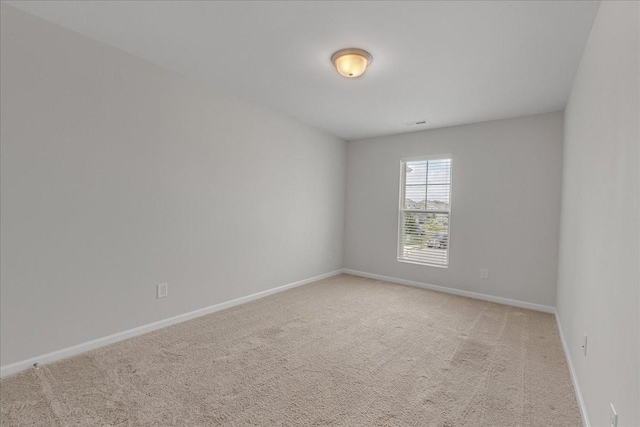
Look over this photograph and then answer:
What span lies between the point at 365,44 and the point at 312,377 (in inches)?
100

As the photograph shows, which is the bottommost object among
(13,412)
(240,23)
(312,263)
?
(13,412)

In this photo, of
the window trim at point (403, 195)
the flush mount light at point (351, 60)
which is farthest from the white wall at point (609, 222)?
the window trim at point (403, 195)

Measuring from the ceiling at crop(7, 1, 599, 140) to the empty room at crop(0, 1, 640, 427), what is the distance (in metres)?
0.02

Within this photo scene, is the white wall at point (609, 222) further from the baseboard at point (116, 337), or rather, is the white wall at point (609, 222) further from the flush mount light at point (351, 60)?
the baseboard at point (116, 337)

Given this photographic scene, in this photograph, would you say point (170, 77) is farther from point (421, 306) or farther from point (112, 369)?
point (421, 306)

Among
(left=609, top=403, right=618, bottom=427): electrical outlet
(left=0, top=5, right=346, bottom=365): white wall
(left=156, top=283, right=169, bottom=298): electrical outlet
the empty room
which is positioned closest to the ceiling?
the empty room

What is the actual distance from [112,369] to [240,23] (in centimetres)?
267

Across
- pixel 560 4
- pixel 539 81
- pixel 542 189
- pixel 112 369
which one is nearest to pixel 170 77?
pixel 112 369

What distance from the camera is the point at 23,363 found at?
2160 mm

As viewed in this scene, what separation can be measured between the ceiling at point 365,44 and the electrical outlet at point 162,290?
2.11 meters

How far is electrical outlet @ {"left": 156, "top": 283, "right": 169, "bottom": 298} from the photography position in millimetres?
2959

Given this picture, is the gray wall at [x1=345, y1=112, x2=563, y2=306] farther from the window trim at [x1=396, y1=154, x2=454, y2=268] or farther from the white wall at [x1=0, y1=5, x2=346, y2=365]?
the white wall at [x1=0, y1=5, x2=346, y2=365]

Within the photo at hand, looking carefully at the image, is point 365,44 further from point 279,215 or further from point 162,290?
point 162,290

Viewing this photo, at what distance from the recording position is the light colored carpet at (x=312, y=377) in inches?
70.1
